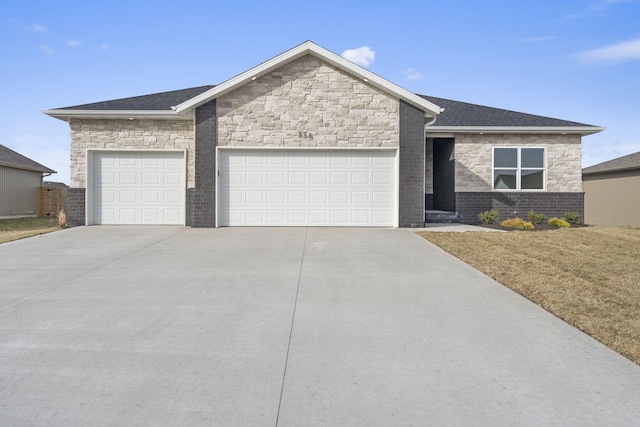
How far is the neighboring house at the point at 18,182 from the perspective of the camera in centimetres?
2181

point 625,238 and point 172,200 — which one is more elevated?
point 172,200

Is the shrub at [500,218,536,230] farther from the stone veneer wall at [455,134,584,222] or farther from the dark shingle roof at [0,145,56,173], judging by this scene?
the dark shingle roof at [0,145,56,173]

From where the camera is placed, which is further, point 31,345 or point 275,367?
point 31,345

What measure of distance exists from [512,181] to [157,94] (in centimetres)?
1497

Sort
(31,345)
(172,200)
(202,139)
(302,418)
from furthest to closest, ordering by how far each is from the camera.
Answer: (172,200)
(202,139)
(31,345)
(302,418)

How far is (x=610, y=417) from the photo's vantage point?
2875mm

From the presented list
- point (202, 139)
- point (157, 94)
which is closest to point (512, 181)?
point (202, 139)

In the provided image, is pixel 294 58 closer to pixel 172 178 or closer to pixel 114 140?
pixel 172 178

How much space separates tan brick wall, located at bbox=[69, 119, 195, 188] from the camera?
13953mm

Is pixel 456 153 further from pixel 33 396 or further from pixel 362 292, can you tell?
pixel 33 396

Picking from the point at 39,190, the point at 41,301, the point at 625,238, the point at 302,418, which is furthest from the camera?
the point at 39,190

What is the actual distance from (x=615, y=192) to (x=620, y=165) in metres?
1.34

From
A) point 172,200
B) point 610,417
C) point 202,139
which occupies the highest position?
point 202,139

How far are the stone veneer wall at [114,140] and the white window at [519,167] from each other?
39.1 ft
